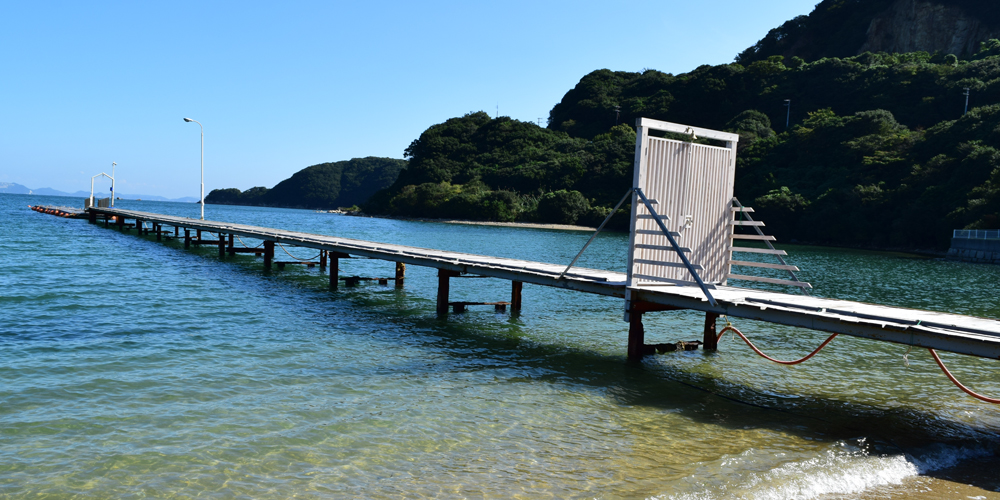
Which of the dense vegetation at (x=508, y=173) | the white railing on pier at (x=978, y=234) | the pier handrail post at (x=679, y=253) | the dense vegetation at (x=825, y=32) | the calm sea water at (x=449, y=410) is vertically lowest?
the calm sea water at (x=449, y=410)

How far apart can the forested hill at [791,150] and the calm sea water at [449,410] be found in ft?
191

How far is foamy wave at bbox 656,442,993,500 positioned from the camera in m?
6.61

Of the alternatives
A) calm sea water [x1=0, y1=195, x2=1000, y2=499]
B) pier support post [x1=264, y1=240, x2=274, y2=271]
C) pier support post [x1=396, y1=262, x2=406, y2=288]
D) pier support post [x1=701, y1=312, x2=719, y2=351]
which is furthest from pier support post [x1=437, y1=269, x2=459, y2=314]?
pier support post [x1=264, y1=240, x2=274, y2=271]

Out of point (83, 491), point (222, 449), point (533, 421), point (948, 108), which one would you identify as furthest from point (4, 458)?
point (948, 108)

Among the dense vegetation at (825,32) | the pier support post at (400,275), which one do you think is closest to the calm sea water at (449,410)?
the pier support post at (400,275)

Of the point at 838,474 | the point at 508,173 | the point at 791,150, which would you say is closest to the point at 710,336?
the point at 838,474

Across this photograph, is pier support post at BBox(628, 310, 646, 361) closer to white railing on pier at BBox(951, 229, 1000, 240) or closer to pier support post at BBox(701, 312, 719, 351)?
pier support post at BBox(701, 312, 719, 351)

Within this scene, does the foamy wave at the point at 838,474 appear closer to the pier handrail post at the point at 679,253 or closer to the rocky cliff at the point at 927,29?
the pier handrail post at the point at 679,253

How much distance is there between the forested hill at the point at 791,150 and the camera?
67.4 metres

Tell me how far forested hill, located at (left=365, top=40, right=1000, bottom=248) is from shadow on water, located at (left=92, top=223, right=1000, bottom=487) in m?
59.2

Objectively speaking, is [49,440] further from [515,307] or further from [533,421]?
[515,307]

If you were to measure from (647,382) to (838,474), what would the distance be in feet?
13.2

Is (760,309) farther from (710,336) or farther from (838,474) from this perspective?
(710,336)

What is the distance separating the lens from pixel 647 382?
10922 mm
